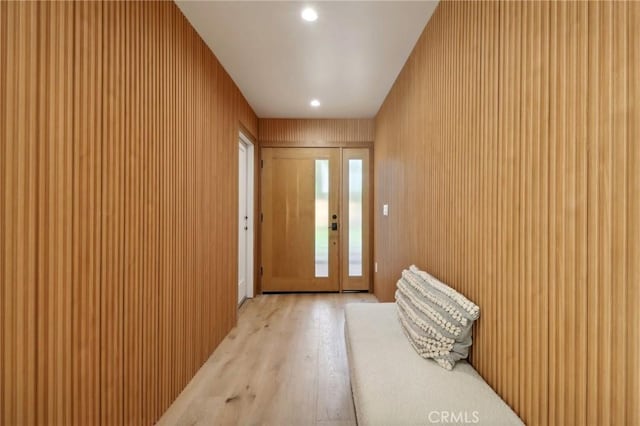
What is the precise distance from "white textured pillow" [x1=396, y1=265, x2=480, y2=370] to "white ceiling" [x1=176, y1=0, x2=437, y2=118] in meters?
1.77

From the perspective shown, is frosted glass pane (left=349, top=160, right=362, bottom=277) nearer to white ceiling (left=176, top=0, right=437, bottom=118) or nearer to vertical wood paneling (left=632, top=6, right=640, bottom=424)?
white ceiling (left=176, top=0, right=437, bottom=118)

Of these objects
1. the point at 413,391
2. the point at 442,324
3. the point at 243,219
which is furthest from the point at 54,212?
the point at 243,219

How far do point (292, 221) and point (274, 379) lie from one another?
97.3 inches

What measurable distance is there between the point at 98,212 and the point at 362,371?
4.46 ft

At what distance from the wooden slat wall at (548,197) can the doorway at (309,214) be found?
255cm

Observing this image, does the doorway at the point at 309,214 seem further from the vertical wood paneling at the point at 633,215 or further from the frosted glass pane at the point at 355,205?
the vertical wood paneling at the point at 633,215

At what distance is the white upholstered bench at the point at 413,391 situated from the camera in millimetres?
1099

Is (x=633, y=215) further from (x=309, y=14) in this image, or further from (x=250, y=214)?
(x=250, y=214)

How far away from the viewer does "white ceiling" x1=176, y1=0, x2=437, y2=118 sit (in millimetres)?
1931

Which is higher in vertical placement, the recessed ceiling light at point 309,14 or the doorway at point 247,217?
the recessed ceiling light at point 309,14

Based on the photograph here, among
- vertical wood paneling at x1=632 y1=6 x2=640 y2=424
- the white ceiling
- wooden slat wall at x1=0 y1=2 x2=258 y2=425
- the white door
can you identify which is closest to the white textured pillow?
vertical wood paneling at x1=632 y1=6 x2=640 y2=424

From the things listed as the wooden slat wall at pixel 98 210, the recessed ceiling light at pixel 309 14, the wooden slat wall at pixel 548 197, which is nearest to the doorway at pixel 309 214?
the wooden slat wall at pixel 98 210

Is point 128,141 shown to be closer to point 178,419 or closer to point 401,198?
point 178,419

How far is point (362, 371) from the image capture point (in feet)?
4.54
